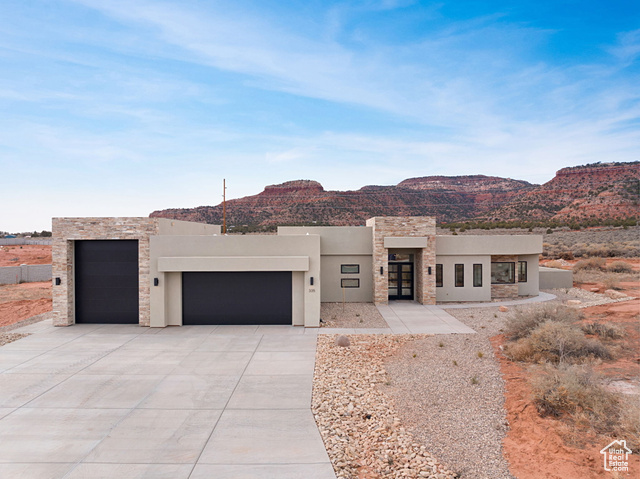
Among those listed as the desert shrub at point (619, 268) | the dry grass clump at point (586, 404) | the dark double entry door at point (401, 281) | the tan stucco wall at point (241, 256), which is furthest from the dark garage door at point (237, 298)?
the desert shrub at point (619, 268)

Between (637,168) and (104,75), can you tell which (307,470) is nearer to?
(104,75)

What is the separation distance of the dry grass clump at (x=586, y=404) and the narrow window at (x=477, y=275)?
11.9m

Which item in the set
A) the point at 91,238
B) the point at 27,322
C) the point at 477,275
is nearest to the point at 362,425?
the point at 91,238

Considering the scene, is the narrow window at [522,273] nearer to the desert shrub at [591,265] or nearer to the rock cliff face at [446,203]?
the desert shrub at [591,265]

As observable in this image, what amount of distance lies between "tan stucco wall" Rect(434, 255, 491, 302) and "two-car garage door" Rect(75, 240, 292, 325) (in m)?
9.07

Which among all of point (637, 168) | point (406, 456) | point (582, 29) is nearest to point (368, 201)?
point (582, 29)

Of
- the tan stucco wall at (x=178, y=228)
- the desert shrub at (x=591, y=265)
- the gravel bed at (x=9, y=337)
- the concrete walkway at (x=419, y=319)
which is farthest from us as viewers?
the desert shrub at (x=591, y=265)

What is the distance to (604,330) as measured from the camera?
10570 mm

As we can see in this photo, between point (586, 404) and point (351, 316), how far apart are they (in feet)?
31.9

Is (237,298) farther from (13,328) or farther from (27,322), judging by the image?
(27,322)

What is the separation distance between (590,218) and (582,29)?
44.5 metres

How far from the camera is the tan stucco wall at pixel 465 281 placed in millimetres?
18656

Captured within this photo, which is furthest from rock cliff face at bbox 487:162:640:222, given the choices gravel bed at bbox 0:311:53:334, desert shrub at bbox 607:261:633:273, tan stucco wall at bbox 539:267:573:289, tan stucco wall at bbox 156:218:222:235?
gravel bed at bbox 0:311:53:334

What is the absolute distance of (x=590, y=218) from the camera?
183ft
